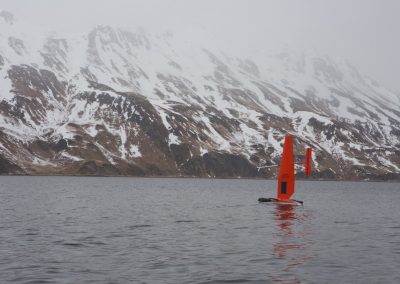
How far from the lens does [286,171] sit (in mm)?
93625

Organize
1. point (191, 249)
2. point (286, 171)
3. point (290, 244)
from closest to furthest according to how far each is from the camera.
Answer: point (191, 249) → point (290, 244) → point (286, 171)

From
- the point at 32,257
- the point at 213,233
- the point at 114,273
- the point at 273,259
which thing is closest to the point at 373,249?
the point at 273,259

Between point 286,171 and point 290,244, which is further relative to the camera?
point 286,171

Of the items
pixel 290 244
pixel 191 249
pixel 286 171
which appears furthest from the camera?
pixel 286 171

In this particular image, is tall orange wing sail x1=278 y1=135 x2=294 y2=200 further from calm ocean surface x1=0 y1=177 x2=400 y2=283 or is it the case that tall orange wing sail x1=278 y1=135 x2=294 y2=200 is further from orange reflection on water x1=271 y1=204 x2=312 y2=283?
calm ocean surface x1=0 y1=177 x2=400 y2=283

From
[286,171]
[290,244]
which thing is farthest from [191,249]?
[286,171]

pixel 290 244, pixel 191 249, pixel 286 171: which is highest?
pixel 286 171

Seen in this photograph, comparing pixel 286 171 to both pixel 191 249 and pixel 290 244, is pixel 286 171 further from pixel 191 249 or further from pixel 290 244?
pixel 191 249

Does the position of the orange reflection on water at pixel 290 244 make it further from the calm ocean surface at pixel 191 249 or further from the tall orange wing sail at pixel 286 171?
the tall orange wing sail at pixel 286 171

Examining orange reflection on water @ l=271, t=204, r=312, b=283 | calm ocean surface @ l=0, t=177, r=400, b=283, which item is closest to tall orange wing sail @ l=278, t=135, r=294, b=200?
orange reflection on water @ l=271, t=204, r=312, b=283

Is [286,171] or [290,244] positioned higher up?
[286,171]

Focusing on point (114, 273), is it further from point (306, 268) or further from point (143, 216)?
point (143, 216)

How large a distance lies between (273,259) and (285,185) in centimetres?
5688

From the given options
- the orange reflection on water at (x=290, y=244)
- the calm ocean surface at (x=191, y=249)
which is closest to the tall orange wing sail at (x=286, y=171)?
the orange reflection on water at (x=290, y=244)
